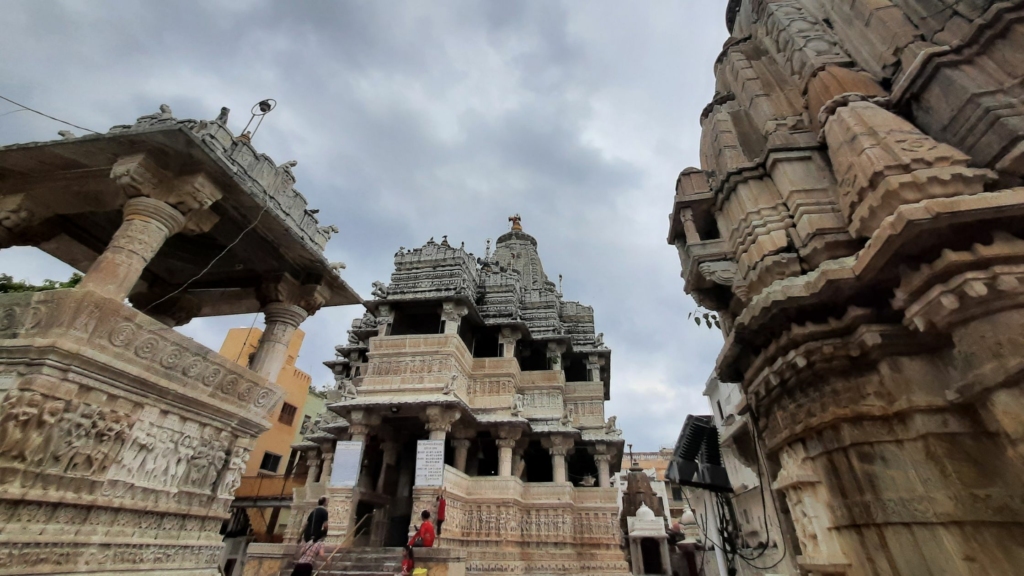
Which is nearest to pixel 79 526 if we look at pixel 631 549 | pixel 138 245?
pixel 138 245

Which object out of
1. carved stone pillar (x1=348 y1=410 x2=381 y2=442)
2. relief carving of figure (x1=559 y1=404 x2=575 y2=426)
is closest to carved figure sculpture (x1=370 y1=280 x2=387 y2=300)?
carved stone pillar (x1=348 y1=410 x2=381 y2=442)

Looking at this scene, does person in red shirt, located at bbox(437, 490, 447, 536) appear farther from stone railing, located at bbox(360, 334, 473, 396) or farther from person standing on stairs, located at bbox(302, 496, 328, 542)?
person standing on stairs, located at bbox(302, 496, 328, 542)

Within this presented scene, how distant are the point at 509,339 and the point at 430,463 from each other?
7051 mm

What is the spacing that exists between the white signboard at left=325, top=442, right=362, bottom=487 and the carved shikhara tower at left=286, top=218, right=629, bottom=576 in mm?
366

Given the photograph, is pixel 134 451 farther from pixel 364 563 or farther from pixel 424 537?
pixel 364 563

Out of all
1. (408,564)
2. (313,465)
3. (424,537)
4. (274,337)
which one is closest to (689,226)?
(274,337)

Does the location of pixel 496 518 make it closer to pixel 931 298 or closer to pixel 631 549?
pixel 631 549

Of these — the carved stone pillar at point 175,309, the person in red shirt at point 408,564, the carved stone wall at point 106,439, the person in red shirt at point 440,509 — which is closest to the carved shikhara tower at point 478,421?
the person in red shirt at point 440,509

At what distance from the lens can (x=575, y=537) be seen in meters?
16.2

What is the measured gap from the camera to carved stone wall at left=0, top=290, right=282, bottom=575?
3.57 metres

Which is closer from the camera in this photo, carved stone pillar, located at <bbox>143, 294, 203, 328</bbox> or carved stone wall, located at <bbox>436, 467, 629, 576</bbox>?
carved stone pillar, located at <bbox>143, 294, 203, 328</bbox>

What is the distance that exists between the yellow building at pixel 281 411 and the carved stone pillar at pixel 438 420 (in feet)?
52.1

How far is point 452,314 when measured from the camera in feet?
59.5

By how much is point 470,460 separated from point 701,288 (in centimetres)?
1629
